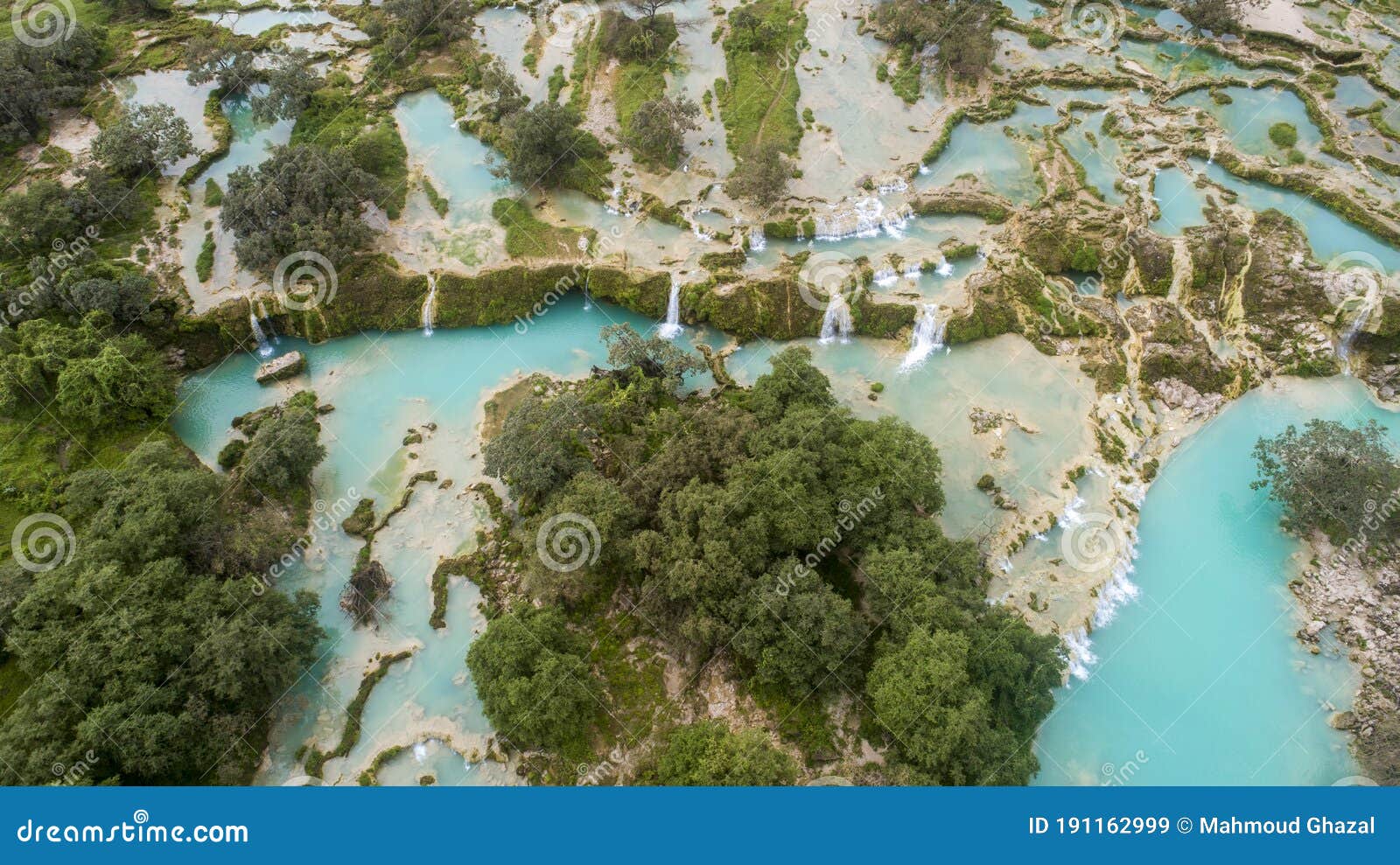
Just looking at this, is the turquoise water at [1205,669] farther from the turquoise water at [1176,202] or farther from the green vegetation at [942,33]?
the green vegetation at [942,33]

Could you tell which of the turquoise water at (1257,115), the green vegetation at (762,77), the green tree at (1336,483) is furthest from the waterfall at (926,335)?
the turquoise water at (1257,115)

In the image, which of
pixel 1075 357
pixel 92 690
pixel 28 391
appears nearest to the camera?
pixel 92 690

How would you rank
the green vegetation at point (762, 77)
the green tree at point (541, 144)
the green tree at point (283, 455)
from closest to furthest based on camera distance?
1. the green tree at point (283, 455)
2. the green tree at point (541, 144)
3. the green vegetation at point (762, 77)

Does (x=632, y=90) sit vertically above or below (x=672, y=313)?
above

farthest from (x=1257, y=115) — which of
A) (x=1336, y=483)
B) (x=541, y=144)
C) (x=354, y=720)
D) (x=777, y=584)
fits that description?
(x=354, y=720)

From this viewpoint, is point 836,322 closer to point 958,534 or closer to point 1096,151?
point 958,534

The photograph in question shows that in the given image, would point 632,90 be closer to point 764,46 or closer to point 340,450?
point 764,46

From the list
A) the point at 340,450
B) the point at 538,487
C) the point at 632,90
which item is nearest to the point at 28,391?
the point at 340,450
